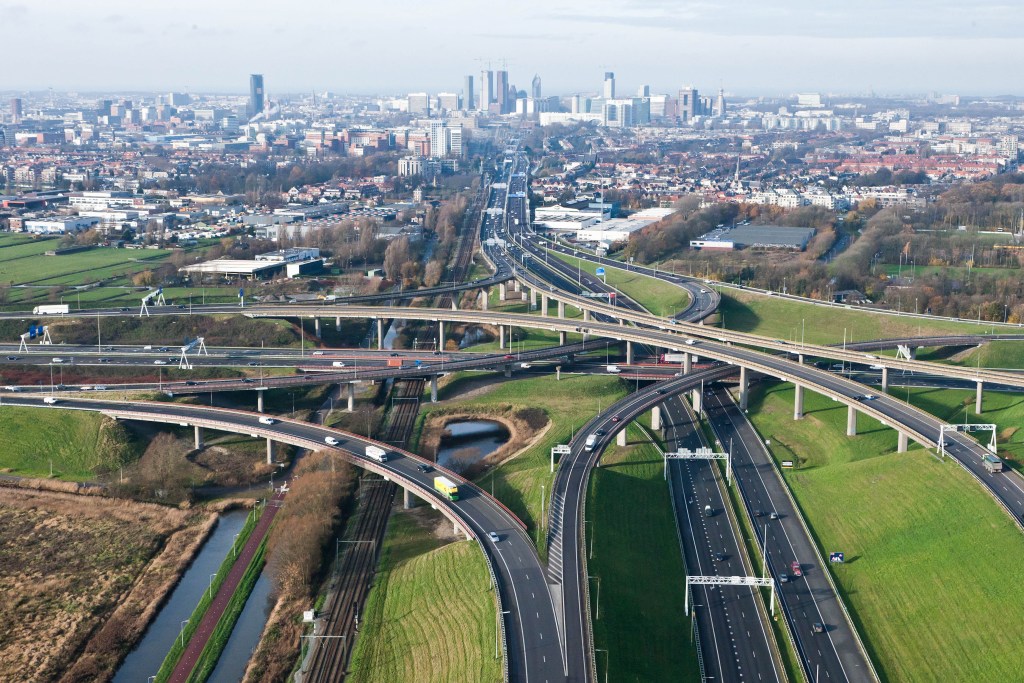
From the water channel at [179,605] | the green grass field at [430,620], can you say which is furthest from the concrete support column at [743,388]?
the water channel at [179,605]

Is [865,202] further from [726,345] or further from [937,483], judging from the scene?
[937,483]

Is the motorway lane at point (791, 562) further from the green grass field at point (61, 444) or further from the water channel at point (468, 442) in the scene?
the green grass field at point (61, 444)

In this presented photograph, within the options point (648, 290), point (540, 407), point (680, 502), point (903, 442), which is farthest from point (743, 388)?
point (648, 290)

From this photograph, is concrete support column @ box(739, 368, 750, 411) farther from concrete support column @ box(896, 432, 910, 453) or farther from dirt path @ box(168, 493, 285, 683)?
dirt path @ box(168, 493, 285, 683)

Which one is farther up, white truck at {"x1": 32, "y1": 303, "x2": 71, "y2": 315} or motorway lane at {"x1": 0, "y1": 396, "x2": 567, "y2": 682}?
white truck at {"x1": 32, "y1": 303, "x2": 71, "y2": 315}

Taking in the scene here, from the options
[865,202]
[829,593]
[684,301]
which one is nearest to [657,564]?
[829,593]

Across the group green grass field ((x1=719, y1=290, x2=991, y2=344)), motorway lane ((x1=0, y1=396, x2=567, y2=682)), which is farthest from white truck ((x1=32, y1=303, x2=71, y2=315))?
green grass field ((x1=719, y1=290, x2=991, y2=344))

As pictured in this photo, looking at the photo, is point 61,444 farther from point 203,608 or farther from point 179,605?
point 203,608
